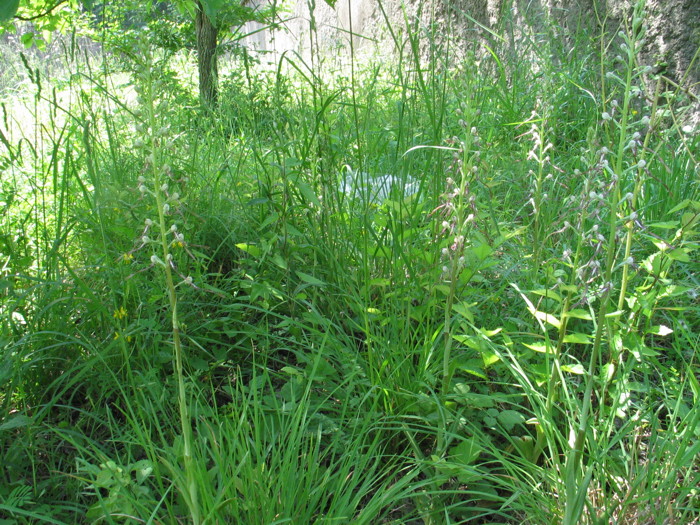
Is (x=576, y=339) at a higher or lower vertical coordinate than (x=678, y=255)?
lower

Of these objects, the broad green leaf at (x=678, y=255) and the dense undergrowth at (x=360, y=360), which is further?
the broad green leaf at (x=678, y=255)

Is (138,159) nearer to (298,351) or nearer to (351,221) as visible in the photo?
(351,221)

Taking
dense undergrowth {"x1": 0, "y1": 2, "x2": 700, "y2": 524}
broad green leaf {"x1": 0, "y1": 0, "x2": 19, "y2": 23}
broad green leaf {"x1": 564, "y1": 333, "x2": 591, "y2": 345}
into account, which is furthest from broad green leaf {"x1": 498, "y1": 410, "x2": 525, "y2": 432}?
broad green leaf {"x1": 0, "y1": 0, "x2": 19, "y2": 23}

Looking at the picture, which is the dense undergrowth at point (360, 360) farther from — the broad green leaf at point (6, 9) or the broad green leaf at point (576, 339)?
the broad green leaf at point (6, 9)

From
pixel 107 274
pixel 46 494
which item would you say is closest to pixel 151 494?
pixel 46 494

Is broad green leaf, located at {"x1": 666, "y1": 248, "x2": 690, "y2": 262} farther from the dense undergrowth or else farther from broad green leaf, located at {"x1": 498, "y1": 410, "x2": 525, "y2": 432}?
broad green leaf, located at {"x1": 498, "y1": 410, "x2": 525, "y2": 432}

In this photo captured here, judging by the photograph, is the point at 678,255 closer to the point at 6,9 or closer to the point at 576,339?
the point at 576,339

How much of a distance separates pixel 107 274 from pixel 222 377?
574mm

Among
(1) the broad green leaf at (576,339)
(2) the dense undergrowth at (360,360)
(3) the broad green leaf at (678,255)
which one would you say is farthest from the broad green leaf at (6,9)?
(3) the broad green leaf at (678,255)

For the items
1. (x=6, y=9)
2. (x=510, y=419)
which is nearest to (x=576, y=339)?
(x=510, y=419)

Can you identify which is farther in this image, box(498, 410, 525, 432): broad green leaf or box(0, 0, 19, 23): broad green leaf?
box(498, 410, 525, 432): broad green leaf

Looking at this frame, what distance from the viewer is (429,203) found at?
2.25 m

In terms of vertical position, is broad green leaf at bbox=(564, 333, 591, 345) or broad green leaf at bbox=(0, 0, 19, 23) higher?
broad green leaf at bbox=(0, 0, 19, 23)

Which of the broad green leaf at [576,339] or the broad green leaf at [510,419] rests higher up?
the broad green leaf at [576,339]
